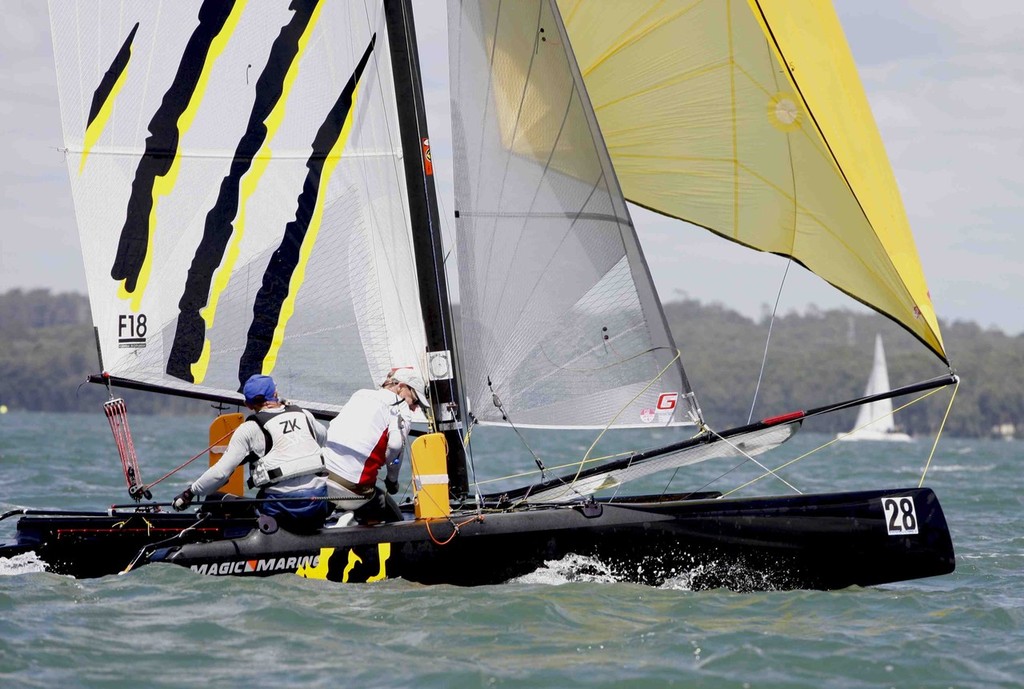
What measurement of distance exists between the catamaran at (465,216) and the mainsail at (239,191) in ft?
0.04

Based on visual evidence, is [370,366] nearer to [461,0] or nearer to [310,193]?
[310,193]

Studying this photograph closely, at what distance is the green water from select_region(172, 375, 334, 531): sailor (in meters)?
0.40

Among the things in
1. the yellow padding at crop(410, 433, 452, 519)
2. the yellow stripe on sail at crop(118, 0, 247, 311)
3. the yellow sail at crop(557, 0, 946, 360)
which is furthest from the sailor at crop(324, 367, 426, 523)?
the yellow sail at crop(557, 0, 946, 360)

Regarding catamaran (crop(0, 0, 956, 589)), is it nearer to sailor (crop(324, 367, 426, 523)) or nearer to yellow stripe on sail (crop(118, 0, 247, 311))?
yellow stripe on sail (crop(118, 0, 247, 311))

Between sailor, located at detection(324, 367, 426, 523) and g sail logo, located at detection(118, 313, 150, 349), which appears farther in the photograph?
g sail logo, located at detection(118, 313, 150, 349)

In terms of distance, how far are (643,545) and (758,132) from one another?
2.45 metres

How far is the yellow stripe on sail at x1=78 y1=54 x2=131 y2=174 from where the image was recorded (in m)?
7.97

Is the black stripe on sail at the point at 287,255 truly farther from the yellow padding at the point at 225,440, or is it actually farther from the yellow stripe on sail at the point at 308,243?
the yellow padding at the point at 225,440

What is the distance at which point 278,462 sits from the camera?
7.23m

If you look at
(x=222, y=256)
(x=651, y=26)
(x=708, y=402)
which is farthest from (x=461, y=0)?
(x=708, y=402)

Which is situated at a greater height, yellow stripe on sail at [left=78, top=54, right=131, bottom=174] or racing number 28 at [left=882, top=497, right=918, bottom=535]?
yellow stripe on sail at [left=78, top=54, right=131, bottom=174]

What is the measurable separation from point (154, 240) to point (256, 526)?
203cm

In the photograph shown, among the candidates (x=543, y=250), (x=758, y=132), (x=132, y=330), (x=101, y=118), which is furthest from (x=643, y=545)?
(x=101, y=118)

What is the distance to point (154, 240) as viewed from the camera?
26.6 ft
